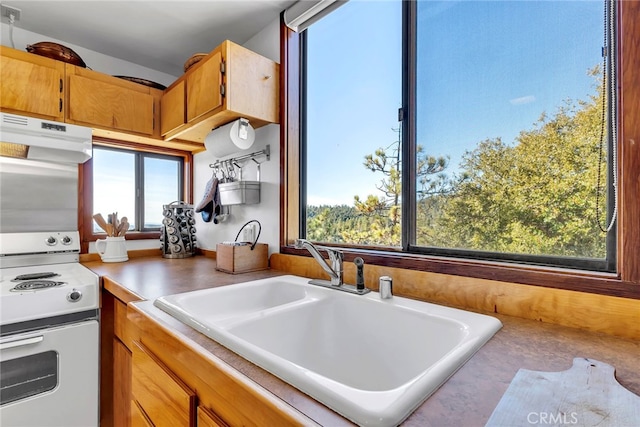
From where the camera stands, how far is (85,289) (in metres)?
1.34

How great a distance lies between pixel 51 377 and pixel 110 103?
4.76 feet

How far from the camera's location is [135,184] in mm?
2242

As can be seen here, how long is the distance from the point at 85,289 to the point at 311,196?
3.70 ft

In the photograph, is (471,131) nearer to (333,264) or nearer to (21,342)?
(333,264)

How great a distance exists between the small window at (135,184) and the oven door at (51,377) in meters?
0.93

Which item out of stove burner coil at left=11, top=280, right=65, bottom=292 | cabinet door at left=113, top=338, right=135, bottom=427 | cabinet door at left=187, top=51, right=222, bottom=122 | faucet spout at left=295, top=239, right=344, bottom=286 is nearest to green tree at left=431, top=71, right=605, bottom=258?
faucet spout at left=295, top=239, right=344, bottom=286

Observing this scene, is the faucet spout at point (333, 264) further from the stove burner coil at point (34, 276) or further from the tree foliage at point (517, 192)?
the stove burner coil at point (34, 276)

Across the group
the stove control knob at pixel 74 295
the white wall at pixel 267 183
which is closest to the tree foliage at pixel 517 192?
the white wall at pixel 267 183

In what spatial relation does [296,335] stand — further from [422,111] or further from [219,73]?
[219,73]

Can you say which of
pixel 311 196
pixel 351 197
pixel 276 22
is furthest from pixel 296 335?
pixel 276 22

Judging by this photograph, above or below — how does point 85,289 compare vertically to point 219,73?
below

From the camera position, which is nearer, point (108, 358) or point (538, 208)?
point (538, 208)

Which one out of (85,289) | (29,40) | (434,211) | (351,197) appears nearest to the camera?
(434,211)

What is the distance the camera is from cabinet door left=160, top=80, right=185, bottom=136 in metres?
1.77
